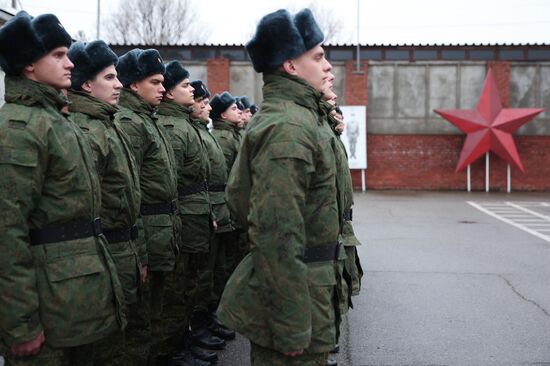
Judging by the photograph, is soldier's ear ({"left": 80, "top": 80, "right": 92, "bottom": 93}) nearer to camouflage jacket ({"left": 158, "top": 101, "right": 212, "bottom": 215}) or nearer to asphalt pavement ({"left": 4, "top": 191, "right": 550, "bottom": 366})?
camouflage jacket ({"left": 158, "top": 101, "right": 212, "bottom": 215})

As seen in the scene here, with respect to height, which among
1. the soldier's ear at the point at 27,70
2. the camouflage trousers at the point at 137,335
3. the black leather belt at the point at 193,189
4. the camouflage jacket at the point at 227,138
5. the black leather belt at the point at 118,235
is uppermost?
the soldier's ear at the point at 27,70

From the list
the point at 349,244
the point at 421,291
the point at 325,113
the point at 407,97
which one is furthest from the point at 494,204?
the point at 325,113

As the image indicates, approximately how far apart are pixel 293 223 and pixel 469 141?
62.0 feet

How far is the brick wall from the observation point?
68.4 ft

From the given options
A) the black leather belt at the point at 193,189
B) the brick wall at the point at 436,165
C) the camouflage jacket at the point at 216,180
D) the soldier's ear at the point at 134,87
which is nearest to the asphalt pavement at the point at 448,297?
the camouflage jacket at the point at 216,180

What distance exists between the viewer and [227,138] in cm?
700

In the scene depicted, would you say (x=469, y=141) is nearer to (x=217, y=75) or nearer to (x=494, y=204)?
(x=494, y=204)

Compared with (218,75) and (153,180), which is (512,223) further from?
(218,75)

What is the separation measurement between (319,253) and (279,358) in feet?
1.57

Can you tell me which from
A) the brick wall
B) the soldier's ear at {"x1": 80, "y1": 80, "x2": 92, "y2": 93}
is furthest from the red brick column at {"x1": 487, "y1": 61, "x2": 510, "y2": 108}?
the soldier's ear at {"x1": 80, "y1": 80, "x2": 92, "y2": 93}

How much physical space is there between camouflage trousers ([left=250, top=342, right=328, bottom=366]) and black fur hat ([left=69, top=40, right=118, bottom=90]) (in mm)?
2014

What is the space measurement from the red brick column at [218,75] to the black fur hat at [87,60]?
705 inches

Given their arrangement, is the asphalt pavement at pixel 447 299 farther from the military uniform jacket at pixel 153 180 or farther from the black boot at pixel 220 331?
the military uniform jacket at pixel 153 180

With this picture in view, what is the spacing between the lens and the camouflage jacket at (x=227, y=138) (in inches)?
273
